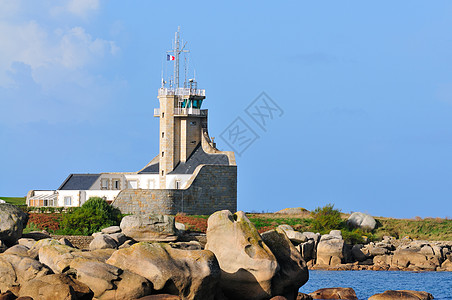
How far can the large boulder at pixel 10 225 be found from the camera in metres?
29.9

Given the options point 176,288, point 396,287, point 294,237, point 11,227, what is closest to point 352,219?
point 294,237

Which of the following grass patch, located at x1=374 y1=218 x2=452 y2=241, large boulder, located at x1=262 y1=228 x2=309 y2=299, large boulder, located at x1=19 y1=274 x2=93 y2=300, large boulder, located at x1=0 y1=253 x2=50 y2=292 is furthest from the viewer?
grass patch, located at x1=374 y1=218 x2=452 y2=241

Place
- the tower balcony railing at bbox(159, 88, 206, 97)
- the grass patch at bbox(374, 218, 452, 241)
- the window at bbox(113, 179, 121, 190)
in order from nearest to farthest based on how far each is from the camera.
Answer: the grass patch at bbox(374, 218, 452, 241), the tower balcony railing at bbox(159, 88, 206, 97), the window at bbox(113, 179, 121, 190)

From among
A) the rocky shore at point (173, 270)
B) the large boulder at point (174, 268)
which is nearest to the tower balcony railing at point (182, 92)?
the rocky shore at point (173, 270)

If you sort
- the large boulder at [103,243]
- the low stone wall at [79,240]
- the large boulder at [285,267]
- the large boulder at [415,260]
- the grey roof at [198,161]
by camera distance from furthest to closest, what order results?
the grey roof at [198,161]
the large boulder at [415,260]
the low stone wall at [79,240]
the large boulder at [103,243]
the large boulder at [285,267]

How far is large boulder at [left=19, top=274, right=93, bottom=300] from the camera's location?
61.1 feet

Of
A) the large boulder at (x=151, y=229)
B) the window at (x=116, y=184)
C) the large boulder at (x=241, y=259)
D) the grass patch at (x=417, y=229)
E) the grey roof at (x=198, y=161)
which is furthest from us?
the window at (x=116, y=184)

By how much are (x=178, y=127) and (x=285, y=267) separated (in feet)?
109

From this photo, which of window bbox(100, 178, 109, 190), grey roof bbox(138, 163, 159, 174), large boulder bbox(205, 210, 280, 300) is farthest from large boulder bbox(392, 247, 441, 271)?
window bbox(100, 178, 109, 190)

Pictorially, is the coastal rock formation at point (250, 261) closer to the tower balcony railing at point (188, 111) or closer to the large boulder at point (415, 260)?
the large boulder at point (415, 260)

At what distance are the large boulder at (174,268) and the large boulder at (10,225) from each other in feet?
36.6

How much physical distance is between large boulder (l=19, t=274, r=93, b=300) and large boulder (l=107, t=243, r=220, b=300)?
1218 millimetres

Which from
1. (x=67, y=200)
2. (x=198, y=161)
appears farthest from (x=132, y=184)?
(x=198, y=161)

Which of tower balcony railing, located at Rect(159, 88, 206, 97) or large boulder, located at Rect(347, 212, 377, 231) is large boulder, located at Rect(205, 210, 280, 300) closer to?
large boulder, located at Rect(347, 212, 377, 231)
